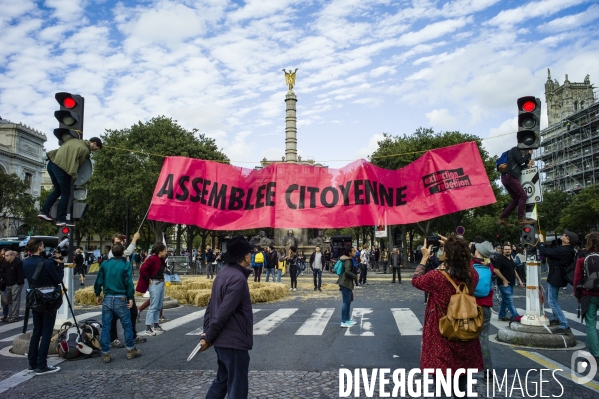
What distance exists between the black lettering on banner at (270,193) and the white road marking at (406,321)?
12.6ft

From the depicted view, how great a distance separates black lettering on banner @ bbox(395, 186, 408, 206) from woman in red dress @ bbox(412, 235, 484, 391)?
4386 millimetres

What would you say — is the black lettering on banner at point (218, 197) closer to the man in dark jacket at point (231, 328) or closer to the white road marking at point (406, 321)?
the white road marking at point (406, 321)

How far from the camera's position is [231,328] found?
14.8ft

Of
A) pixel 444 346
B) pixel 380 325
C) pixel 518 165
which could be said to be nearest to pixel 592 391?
pixel 444 346

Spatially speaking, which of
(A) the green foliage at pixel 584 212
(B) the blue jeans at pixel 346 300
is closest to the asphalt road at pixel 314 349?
(B) the blue jeans at pixel 346 300

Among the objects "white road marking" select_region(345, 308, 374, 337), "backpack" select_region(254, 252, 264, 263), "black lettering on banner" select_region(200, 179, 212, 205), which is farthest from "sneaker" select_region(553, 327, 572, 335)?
"backpack" select_region(254, 252, 264, 263)

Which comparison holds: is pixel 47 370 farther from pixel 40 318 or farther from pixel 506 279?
pixel 506 279

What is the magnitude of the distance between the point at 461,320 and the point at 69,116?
7805 millimetres

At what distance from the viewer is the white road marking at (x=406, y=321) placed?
10201 mm

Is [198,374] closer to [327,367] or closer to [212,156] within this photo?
[327,367]

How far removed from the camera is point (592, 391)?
19.4 feet

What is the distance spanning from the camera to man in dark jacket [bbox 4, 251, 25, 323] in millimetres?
12586

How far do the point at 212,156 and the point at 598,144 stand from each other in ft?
172

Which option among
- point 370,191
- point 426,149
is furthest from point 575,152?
point 370,191
